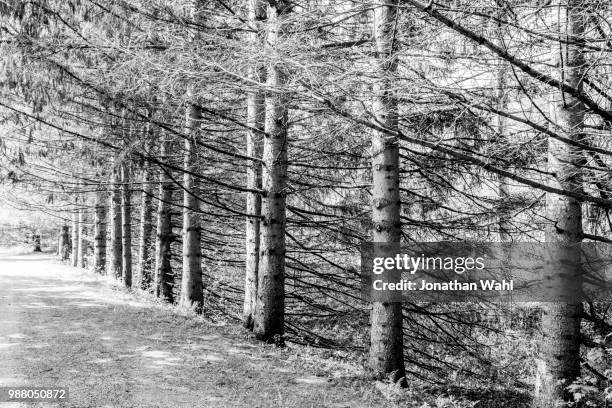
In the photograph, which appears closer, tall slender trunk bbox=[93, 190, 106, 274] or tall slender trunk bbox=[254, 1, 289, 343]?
tall slender trunk bbox=[254, 1, 289, 343]

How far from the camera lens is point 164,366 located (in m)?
6.55

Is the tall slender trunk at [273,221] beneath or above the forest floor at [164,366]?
above

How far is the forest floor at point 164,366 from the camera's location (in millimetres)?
5613

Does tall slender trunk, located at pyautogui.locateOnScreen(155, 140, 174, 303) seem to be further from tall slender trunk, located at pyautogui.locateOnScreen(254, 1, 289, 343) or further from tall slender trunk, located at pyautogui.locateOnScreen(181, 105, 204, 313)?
tall slender trunk, located at pyautogui.locateOnScreen(254, 1, 289, 343)

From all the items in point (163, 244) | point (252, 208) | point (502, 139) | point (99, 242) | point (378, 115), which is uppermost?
point (378, 115)

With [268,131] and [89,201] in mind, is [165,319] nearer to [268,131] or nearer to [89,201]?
[268,131]

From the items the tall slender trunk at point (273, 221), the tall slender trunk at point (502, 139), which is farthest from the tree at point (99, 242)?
the tall slender trunk at point (502, 139)

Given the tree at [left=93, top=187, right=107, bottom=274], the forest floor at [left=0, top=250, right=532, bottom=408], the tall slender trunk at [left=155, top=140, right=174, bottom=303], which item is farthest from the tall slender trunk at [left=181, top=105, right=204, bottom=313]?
the tree at [left=93, top=187, right=107, bottom=274]

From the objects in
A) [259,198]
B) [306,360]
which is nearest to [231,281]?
[259,198]

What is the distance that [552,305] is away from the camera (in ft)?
17.4

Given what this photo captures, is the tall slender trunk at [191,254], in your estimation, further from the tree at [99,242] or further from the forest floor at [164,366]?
the tree at [99,242]

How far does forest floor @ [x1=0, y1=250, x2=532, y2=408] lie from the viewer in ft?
18.4

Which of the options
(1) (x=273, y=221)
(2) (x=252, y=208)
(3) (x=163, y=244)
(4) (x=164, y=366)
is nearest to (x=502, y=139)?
(1) (x=273, y=221)

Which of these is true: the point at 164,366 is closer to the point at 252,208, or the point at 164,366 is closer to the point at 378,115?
the point at 252,208
